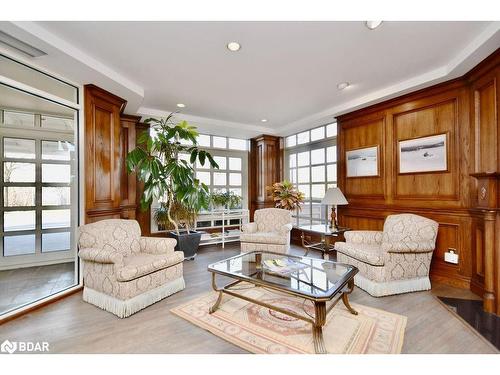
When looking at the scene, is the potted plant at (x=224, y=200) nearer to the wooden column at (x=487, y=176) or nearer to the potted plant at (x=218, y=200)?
the potted plant at (x=218, y=200)

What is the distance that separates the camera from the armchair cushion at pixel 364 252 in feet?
8.33

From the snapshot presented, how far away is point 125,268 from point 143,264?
0.54 ft

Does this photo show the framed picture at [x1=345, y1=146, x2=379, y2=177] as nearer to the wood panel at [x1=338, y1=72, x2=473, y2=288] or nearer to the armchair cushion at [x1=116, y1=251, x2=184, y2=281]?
the wood panel at [x1=338, y1=72, x2=473, y2=288]

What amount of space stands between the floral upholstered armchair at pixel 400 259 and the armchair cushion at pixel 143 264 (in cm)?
214

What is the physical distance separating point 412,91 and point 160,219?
4461 millimetres

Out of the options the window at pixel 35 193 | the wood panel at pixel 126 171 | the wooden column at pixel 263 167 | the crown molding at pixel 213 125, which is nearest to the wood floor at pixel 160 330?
the window at pixel 35 193

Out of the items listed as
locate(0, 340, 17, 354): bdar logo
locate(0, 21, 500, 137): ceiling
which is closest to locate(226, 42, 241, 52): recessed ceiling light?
locate(0, 21, 500, 137): ceiling

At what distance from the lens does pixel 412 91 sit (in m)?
3.16

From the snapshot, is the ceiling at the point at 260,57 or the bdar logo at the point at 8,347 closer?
the bdar logo at the point at 8,347

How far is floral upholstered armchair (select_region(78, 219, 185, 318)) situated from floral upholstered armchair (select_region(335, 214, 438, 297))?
83.7 inches

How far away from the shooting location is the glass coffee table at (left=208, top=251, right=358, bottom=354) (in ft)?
5.50
